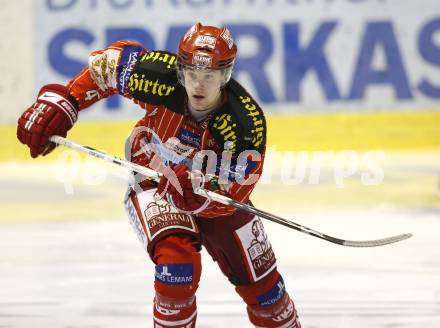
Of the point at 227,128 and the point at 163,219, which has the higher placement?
the point at 227,128

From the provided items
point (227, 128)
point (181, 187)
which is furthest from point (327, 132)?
point (181, 187)

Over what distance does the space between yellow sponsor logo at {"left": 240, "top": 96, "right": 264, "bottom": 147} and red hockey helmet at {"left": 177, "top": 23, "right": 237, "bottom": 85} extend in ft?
0.43

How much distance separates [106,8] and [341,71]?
82.5 inches

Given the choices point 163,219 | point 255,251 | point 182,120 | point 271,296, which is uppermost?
point 182,120

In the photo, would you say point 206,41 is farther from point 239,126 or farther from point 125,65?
point 125,65

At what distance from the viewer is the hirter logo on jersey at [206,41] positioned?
354cm

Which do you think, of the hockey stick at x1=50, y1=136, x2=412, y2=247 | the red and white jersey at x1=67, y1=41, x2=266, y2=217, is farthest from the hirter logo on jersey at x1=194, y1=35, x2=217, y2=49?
the hockey stick at x1=50, y1=136, x2=412, y2=247

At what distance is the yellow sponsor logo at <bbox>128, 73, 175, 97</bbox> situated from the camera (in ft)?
12.2

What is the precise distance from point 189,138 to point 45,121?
0.56 metres

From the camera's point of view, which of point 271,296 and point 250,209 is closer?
point 250,209

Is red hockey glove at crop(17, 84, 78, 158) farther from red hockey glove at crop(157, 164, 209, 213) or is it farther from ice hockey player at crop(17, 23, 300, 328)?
red hockey glove at crop(157, 164, 209, 213)

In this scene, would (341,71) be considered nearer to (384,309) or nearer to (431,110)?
(431,110)

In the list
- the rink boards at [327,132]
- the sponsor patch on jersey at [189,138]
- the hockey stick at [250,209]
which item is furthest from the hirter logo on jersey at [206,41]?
the rink boards at [327,132]

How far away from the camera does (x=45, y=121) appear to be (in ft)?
12.6
